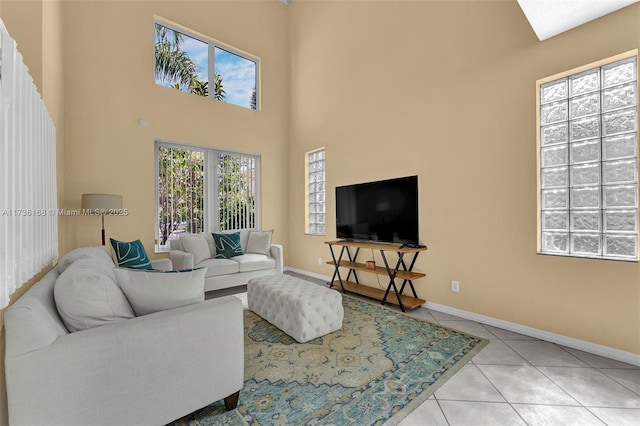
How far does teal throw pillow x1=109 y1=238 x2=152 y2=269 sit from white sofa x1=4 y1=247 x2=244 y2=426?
1.84 m

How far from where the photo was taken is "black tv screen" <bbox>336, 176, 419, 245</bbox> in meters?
3.54

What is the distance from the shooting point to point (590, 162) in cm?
244

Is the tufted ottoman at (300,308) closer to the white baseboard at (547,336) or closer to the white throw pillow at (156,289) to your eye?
the white throw pillow at (156,289)

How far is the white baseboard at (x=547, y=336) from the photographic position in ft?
7.33

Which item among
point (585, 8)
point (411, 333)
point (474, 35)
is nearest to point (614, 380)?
point (411, 333)

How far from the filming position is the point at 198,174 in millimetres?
4898

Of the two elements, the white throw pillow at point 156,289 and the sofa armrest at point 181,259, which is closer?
the white throw pillow at point 156,289

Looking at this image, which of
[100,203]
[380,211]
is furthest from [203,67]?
[380,211]

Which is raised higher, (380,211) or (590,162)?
(590,162)

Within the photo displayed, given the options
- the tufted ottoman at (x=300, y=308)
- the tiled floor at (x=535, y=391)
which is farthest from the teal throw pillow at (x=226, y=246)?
the tiled floor at (x=535, y=391)

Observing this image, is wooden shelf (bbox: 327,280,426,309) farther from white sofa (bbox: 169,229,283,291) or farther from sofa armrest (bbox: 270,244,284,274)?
white sofa (bbox: 169,229,283,291)

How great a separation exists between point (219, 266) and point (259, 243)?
0.89 meters

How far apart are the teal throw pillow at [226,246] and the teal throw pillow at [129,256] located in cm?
110

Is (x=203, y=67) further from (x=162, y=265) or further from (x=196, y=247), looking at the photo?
(x=162, y=265)
